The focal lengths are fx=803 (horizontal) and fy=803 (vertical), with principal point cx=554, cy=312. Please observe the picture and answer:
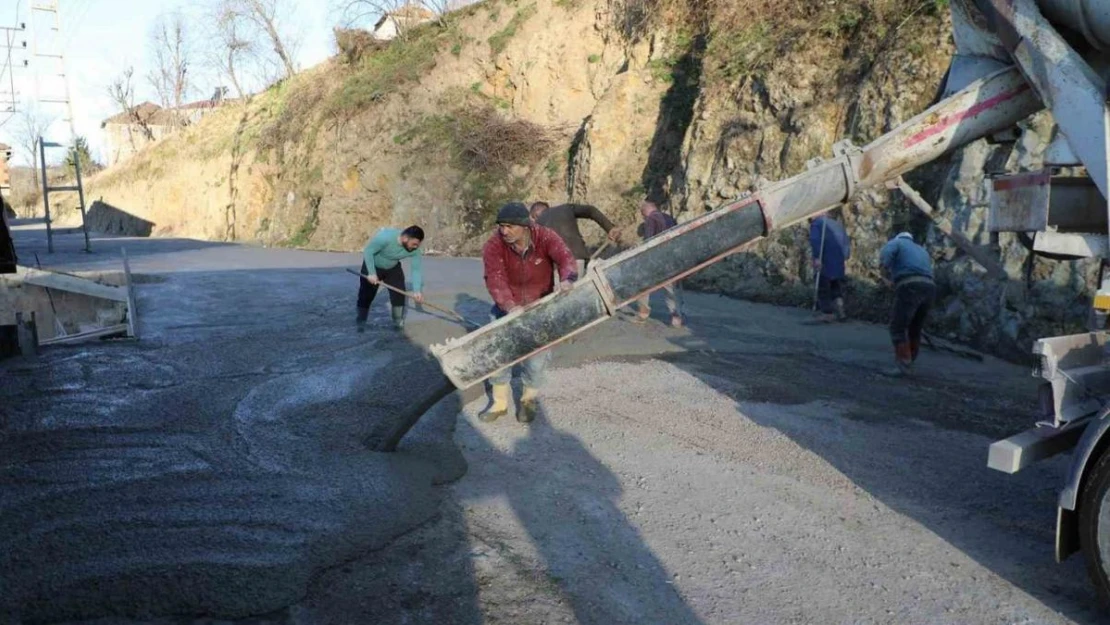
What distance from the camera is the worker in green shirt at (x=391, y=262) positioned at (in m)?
9.61

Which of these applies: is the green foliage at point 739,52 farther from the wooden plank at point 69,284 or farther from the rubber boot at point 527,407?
the wooden plank at point 69,284

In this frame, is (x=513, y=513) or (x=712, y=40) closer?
(x=513, y=513)

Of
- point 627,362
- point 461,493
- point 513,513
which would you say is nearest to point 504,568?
point 513,513

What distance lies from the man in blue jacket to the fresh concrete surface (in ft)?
8.85

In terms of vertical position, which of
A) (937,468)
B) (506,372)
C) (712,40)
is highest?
(712,40)

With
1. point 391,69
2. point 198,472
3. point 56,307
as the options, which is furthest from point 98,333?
point 391,69

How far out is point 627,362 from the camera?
26.3 feet

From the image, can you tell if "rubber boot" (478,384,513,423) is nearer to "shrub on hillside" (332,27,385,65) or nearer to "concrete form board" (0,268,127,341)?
"concrete form board" (0,268,127,341)

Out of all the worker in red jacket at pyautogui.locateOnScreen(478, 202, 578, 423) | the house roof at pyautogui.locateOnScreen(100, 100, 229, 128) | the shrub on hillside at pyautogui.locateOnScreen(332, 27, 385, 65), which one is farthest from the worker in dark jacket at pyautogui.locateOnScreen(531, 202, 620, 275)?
the house roof at pyautogui.locateOnScreen(100, 100, 229, 128)

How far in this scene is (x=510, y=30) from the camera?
997 inches

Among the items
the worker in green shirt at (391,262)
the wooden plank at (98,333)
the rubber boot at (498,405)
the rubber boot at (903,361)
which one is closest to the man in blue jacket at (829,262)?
the rubber boot at (903,361)

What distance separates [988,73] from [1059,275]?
538cm

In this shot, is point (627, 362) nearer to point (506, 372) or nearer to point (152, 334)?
point (506, 372)

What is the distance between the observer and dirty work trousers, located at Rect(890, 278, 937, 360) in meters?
7.64
